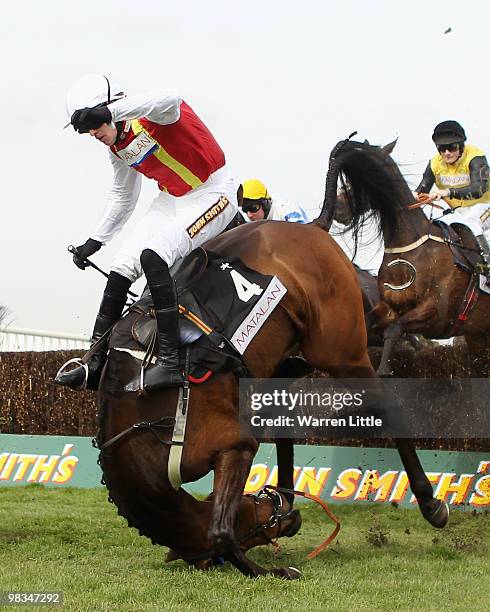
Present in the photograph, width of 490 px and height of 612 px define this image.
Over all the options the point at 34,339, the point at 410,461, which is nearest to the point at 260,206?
the point at 410,461

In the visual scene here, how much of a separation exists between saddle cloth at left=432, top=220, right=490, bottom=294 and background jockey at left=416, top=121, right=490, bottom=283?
0.04m

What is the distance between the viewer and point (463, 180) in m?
7.97

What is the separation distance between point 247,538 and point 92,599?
1.14 m

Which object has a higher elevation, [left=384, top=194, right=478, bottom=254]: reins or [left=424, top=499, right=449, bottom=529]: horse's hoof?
[left=384, top=194, right=478, bottom=254]: reins

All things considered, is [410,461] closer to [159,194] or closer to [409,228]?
[159,194]

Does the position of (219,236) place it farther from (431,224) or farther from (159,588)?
(431,224)

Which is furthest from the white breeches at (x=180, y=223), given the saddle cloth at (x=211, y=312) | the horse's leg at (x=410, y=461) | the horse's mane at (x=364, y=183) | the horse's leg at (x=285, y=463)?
the horse's leg at (x=285, y=463)

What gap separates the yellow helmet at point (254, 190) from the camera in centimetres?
802

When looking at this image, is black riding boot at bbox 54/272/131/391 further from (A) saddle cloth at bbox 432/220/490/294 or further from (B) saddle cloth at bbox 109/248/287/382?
(A) saddle cloth at bbox 432/220/490/294

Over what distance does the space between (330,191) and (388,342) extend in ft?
5.70

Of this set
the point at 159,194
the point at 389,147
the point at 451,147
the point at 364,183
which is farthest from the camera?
the point at 451,147

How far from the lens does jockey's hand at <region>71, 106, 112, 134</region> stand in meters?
4.87

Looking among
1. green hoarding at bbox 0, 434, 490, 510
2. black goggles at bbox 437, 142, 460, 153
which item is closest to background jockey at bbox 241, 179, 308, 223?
black goggles at bbox 437, 142, 460, 153

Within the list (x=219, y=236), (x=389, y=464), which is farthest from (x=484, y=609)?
(x=389, y=464)
